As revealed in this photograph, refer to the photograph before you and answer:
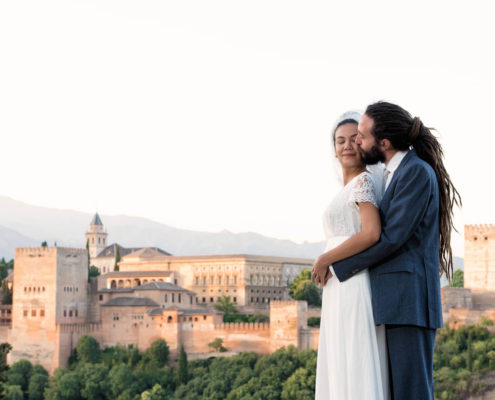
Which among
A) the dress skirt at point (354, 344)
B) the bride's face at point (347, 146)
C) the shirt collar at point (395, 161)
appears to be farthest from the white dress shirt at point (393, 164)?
the dress skirt at point (354, 344)

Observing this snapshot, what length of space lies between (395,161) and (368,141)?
185mm

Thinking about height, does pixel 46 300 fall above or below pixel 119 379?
above

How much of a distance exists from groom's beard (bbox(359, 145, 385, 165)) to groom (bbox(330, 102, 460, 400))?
0.18 meters

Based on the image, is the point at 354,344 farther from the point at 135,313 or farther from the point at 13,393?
the point at 135,313

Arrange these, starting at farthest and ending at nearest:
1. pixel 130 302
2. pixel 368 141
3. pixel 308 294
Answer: pixel 308 294, pixel 130 302, pixel 368 141

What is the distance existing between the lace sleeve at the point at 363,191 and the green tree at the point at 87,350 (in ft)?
137

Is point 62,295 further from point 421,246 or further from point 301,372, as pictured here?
point 421,246

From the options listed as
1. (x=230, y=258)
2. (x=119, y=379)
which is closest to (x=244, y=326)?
(x=119, y=379)

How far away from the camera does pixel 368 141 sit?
4.81 metres

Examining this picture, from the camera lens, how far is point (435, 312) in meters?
4.50

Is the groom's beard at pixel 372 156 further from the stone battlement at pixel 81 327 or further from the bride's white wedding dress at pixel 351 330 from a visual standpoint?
the stone battlement at pixel 81 327

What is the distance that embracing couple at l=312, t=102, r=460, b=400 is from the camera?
14.5 ft

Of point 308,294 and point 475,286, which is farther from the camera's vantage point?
point 308,294

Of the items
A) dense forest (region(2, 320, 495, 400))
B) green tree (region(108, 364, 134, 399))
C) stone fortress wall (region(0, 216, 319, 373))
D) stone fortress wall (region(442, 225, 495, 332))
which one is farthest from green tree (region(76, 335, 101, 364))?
stone fortress wall (region(442, 225, 495, 332))
